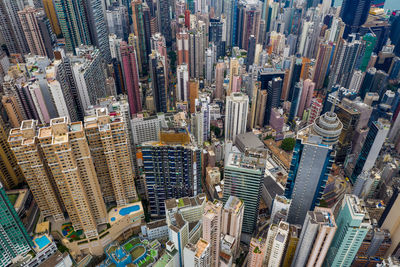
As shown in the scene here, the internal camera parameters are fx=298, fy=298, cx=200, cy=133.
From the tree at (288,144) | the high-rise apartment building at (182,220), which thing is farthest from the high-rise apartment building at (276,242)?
the tree at (288,144)

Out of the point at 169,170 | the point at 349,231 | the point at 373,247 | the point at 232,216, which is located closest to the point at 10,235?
the point at 169,170

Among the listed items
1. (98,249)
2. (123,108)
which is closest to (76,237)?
(98,249)

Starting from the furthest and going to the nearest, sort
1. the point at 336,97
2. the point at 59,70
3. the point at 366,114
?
the point at 336,97, the point at 366,114, the point at 59,70

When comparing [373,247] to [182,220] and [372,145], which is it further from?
[182,220]

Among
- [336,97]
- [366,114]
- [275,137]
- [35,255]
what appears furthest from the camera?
[275,137]

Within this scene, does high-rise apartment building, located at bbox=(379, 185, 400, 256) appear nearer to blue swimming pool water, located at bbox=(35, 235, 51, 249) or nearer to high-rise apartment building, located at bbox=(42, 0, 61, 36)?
blue swimming pool water, located at bbox=(35, 235, 51, 249)

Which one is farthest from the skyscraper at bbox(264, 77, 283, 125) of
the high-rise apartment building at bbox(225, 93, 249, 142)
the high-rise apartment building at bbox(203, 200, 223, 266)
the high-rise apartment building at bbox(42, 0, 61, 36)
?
the high-rise apartment building at bbox(42, 0, 61, 36)

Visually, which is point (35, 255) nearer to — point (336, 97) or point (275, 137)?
point (275, 137)
